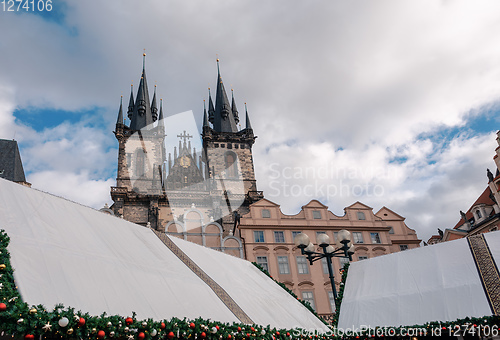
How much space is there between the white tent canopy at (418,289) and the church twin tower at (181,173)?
21.5 m

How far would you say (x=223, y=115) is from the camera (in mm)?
45156

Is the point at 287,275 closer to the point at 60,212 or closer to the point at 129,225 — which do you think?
the point at 129,225

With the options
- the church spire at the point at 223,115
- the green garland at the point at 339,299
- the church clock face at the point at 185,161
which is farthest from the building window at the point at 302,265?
the church spire at the point at 223,115

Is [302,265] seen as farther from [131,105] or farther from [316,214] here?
[131,105]

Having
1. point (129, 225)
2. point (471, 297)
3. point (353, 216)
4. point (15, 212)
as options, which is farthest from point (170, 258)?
point (353, 216)

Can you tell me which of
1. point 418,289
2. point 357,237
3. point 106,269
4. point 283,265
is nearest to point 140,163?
point 283,265

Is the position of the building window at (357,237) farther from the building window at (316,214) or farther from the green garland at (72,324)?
the green garland at (72,324)

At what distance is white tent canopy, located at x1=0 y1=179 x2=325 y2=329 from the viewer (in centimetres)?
463

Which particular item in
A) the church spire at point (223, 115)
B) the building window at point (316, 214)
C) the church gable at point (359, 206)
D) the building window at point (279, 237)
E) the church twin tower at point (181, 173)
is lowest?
the building window at point (279, 237)

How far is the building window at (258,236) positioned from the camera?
2069 cm

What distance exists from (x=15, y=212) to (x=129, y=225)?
2.58 meters

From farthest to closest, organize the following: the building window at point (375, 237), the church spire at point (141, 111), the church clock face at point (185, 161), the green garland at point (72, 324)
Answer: the church spire at point (141, 111), the church clock face at point (185, 161), the building window at point (375, 237), the green garland at point (72, 324)

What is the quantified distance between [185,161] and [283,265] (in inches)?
955

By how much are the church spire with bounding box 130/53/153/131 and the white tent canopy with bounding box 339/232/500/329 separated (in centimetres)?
3710
